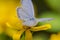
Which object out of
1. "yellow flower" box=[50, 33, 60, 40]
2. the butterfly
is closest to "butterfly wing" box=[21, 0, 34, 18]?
the butterfly

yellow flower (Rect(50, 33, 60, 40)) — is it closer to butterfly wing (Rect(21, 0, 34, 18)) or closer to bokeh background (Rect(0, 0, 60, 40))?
bokeh background (Rect(0, 0, 60, 40))

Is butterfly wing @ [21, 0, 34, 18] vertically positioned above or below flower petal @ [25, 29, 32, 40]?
above

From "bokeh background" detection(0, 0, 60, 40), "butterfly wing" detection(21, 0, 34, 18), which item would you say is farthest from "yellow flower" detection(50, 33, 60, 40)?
"butterfly wing" detection(21, 0, 34, 18)

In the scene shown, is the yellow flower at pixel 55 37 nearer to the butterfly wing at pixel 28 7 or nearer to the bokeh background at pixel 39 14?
the bokeh background at pixel 39 14

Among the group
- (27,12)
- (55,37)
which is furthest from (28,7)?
(55,37)

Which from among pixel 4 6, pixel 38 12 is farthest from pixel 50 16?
pixel 4 6

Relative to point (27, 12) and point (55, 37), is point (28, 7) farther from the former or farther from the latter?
point (55, 37)

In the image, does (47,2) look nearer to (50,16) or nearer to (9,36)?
(50,16)

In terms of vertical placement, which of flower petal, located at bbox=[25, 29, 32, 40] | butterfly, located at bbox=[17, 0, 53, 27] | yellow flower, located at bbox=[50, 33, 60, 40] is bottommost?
yellow flower, located at bbox=[50, 33, 60, 40]
